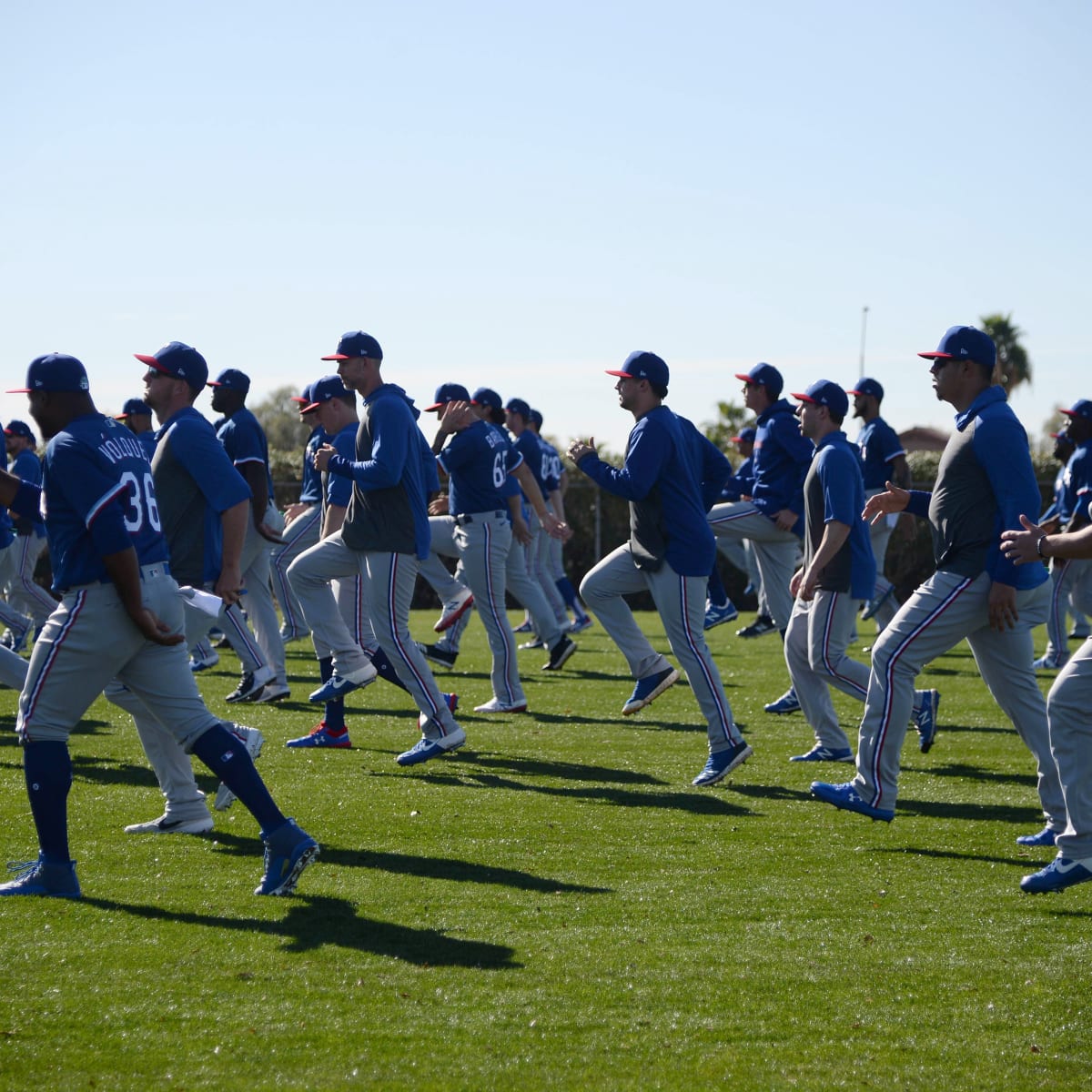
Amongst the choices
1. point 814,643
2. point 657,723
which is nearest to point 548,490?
point 657,723

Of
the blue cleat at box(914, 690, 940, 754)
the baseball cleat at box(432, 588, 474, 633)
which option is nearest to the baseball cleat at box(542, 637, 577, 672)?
the baseball cleat at box(432, 588, 474, 633)

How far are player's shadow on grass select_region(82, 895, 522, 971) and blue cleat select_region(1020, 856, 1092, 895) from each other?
2.21 m

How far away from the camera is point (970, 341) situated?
6965mm

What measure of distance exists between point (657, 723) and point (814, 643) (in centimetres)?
259

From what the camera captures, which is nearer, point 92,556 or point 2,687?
point 92,556

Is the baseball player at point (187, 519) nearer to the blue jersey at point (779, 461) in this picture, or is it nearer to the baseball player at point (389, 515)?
the baseball player at point (389, 515)

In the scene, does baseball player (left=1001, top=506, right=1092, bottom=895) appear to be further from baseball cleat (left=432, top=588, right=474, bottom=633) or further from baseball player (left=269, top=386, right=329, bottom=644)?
baseball cleat (left=432, top=588, right=474, bottom=633)

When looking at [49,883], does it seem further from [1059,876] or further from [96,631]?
[1059,876]

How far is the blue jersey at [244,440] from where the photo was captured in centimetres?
1067

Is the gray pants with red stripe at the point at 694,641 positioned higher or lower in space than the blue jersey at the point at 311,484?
lower

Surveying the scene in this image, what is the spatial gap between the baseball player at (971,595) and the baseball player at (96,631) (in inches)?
113

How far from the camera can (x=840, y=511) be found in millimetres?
8492

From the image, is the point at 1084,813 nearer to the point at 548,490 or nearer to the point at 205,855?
the point at 205,855

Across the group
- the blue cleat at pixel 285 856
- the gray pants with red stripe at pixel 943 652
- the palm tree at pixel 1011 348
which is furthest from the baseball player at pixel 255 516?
the palm tree at pixel 1011 348
